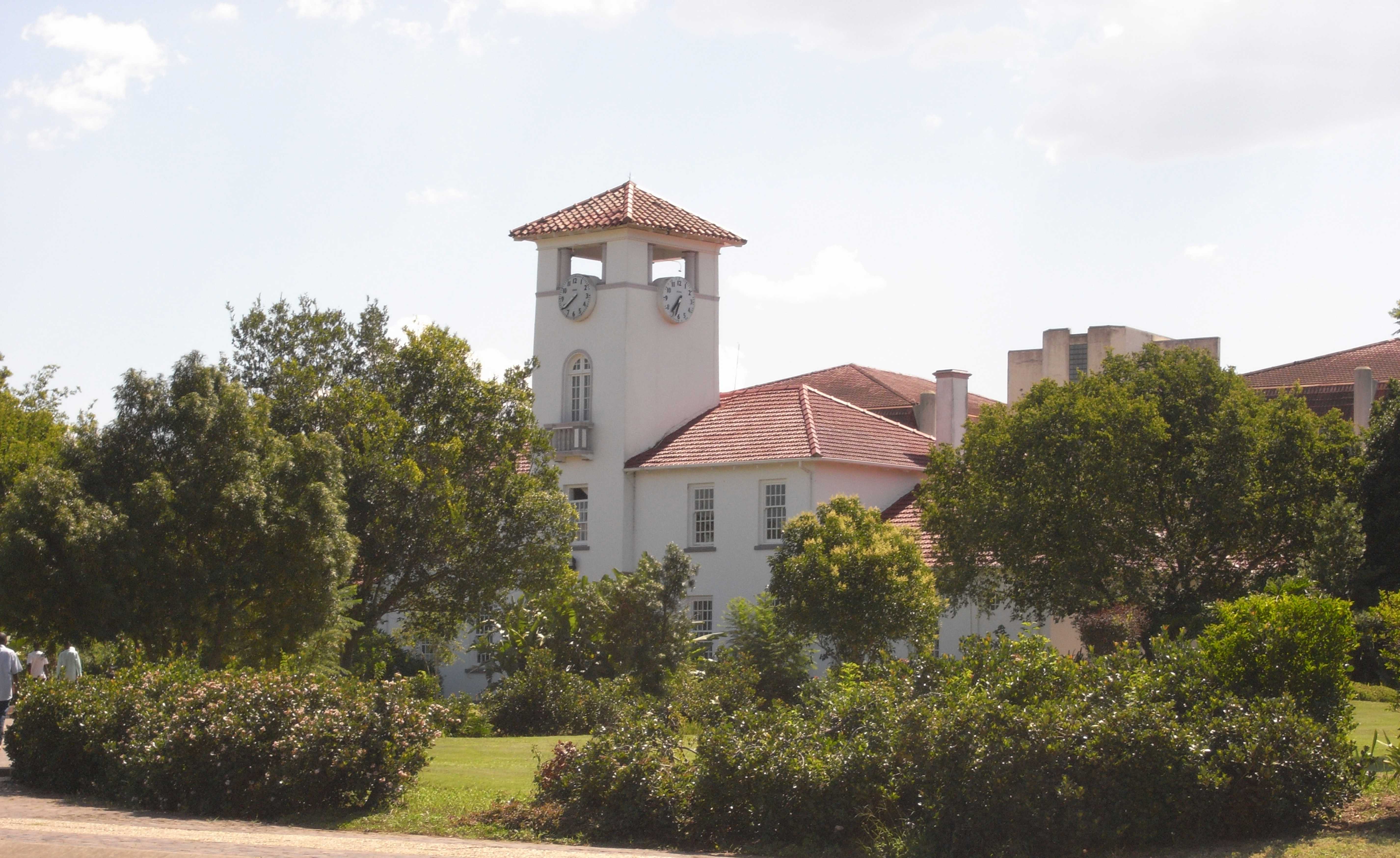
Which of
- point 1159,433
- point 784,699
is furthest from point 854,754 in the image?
point 1159,433

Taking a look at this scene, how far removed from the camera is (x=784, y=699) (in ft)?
100

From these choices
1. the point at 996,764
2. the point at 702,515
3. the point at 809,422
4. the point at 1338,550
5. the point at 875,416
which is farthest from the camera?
the point at 875,416

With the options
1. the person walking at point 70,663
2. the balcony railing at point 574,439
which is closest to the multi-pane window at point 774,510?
the balcony railing at point 574,439

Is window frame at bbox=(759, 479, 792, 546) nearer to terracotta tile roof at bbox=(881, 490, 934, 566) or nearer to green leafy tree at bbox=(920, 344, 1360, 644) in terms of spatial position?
terracotta tile roof at bbox=(881, 490, 934, 566)

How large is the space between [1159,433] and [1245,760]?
67.9 feet

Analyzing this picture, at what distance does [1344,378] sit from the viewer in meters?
51.1

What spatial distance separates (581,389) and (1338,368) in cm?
2619

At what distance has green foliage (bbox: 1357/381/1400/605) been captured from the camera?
31.6 metres

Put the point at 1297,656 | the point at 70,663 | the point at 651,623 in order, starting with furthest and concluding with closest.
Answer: the point at 651,623, the point at 70,663, the point at 1297,656

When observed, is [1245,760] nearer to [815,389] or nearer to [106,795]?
[106,795]

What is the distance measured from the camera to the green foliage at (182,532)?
19.4 m

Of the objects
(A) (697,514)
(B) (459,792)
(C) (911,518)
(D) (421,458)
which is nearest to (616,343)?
(A) (697,514)

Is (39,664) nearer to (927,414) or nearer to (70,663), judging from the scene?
(70,663)

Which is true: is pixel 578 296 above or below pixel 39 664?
above
